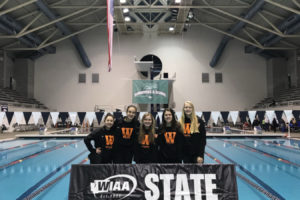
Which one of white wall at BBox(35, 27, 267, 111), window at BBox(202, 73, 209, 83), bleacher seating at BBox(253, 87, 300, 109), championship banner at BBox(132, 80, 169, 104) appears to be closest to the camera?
bleacher seating at BBox(253, 87, 300, 109)

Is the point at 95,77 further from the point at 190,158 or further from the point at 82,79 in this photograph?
the point at 190,158

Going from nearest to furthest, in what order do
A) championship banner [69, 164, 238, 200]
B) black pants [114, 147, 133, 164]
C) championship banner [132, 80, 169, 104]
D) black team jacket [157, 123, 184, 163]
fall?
championship banner [69, 164, 238, 200] → black team jacket [157, 123, 184, 163] → black pants [114, 147, 133, 164] → championship banner [132, 80, 169, 104]

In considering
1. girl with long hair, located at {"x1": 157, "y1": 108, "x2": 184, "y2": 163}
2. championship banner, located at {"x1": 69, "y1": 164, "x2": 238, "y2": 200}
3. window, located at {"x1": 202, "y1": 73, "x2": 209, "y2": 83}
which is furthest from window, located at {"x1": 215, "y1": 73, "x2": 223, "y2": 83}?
championship banner, located at {"x1": 69, "y1": 164, "x2": 238, "y2": 200}

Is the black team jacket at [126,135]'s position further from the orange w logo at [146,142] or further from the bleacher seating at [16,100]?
the bleacher seating at [16,100]

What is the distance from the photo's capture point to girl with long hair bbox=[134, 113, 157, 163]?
2.96 metres

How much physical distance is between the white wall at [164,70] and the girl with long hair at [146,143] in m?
17.1

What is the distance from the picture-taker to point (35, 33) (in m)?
17.5

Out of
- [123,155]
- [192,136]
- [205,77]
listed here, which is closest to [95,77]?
[205,77]

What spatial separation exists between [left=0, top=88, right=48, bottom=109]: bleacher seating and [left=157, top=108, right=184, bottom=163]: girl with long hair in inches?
630

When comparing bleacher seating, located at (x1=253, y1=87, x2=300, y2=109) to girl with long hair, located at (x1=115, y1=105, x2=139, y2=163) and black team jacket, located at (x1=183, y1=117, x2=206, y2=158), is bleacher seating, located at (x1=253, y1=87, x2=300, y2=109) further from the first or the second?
girl with long hair, located at (x1=115, y1=105, x2=139, y2=163)

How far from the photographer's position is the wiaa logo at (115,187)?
2332 mm

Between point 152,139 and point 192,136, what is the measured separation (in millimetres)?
553

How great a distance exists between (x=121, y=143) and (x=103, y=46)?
18.8 metres

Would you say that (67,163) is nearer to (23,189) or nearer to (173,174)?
(23,189)
